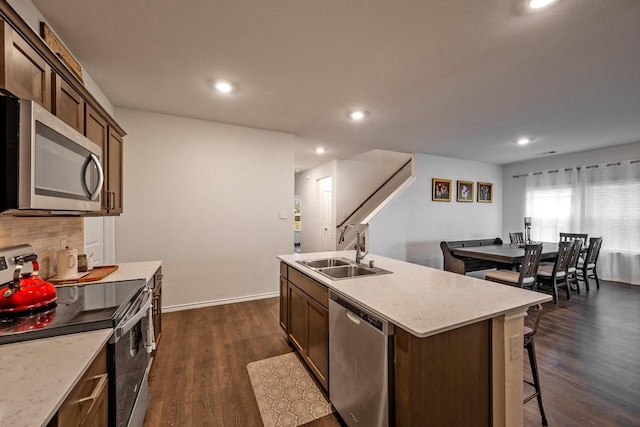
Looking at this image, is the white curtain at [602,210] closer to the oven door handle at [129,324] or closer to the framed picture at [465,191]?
the framed picture at [465,191]

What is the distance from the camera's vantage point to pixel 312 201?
24.9ft

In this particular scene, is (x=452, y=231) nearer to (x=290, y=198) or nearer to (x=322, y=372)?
(x=290, y=198)

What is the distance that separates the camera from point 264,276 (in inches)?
157

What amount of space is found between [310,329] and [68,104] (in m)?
2.07

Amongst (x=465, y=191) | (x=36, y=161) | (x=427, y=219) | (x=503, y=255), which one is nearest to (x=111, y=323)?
(x=36, y=161)

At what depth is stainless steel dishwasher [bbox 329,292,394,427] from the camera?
1234 mm

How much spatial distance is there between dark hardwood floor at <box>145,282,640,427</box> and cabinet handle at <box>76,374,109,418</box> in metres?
0.86

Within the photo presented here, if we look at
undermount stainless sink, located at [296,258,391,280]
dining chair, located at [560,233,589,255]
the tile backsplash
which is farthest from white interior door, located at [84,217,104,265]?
dining chair, located at [560,233,589,255]

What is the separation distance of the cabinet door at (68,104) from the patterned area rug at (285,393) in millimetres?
2096

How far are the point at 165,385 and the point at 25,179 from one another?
1756 millimetres

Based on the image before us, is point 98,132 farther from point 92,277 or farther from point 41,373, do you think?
point 41,373

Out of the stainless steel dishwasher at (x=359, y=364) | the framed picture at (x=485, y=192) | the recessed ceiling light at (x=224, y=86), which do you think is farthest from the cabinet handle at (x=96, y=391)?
the framed picture at (x=485, y=192)

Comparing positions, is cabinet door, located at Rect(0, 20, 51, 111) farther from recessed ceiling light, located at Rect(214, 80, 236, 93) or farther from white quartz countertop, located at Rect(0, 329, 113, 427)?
recessed ceiling light, located at Rect(214, 80, 236, 93)

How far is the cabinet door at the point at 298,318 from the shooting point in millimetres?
2135
